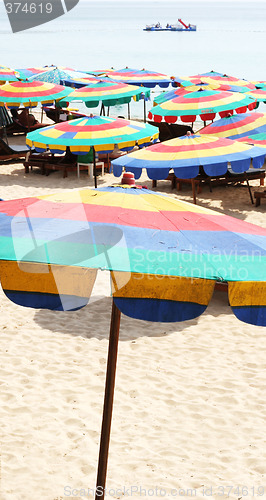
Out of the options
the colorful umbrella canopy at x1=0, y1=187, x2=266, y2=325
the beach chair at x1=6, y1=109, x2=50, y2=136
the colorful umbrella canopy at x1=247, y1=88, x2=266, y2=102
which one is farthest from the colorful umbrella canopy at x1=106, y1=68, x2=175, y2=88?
the colorful umbrella canopy at x1=0, y1=187, x2=266, y2=325

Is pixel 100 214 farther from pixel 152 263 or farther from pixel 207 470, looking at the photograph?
pixel 207 470

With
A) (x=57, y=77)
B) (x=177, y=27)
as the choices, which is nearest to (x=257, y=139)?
(x=57, y=77)

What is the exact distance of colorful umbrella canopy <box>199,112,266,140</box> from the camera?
1177 centimetres

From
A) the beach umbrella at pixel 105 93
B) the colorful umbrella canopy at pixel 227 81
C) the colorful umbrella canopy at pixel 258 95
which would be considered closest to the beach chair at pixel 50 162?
the beach umbrella at pixel 105 93

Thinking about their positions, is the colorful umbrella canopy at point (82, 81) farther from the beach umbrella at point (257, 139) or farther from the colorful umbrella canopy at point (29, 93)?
the beach umbrella at point (257, 139)

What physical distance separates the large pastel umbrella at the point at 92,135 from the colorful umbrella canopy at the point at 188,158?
0.46 metres

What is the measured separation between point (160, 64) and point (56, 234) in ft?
235

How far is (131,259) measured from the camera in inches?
108

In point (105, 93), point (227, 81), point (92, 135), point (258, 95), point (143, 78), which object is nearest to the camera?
point (92, 135)

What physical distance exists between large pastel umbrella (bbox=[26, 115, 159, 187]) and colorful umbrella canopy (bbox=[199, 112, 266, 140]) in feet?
9.56

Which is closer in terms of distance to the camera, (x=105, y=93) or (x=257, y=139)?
(x=257, y=139)

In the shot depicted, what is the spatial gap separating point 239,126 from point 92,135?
424cm

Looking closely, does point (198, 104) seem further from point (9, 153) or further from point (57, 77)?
point (57, 77)

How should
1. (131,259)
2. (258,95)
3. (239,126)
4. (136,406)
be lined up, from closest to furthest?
1. (131,259)
2. (136,406)
3. (239,126)
4. (258,95)
